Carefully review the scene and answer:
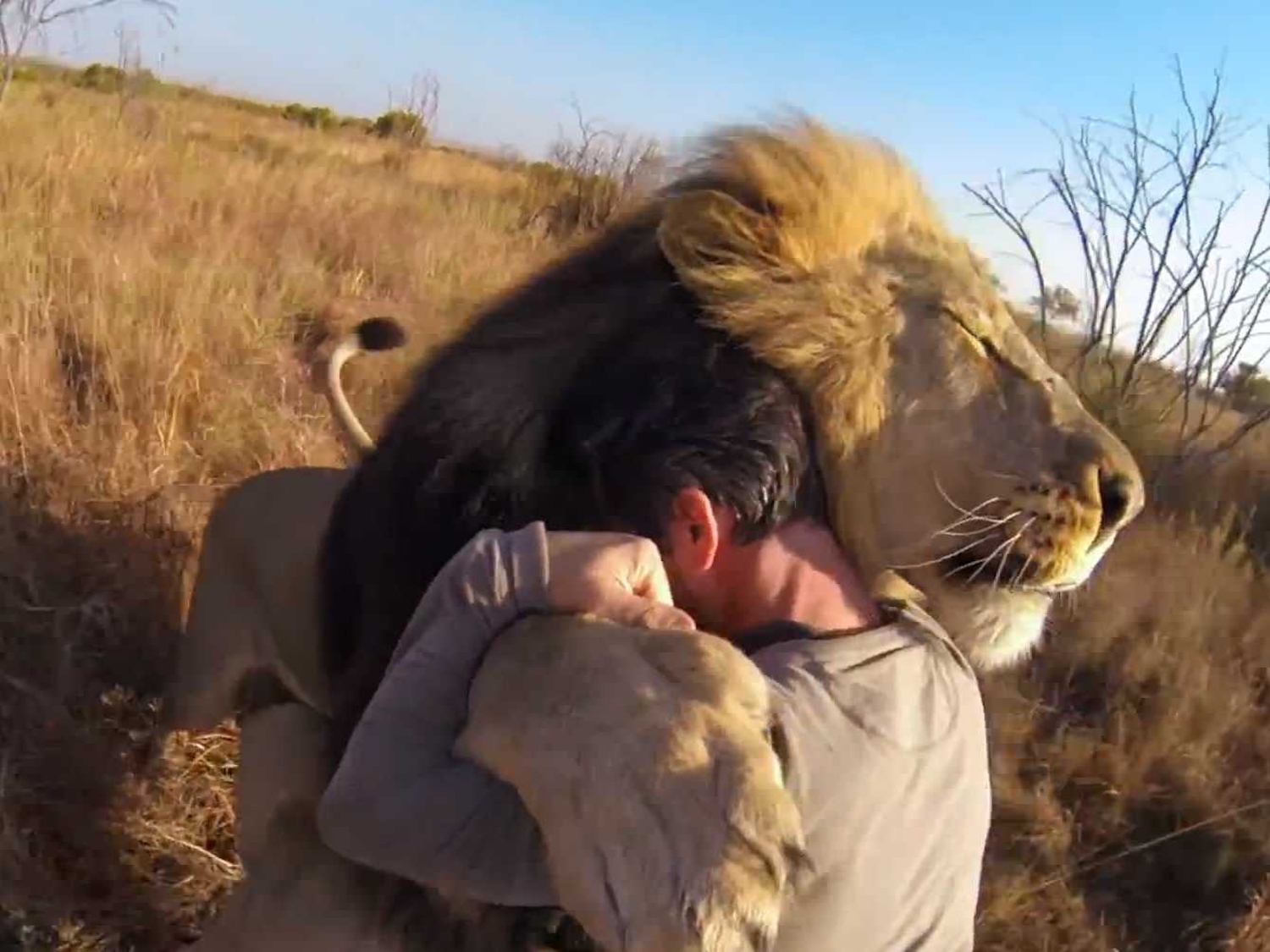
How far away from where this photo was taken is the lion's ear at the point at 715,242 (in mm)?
1837

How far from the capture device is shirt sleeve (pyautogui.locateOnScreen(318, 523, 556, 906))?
53.3 inches

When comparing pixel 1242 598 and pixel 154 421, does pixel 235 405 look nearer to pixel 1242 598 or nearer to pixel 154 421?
pixel 154 421

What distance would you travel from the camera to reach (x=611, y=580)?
1.43 meters

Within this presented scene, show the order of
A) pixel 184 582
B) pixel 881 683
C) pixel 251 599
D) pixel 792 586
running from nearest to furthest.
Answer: pixel 881 683 → pixel 792 586 → pixel 251 599 → pixel 184 582

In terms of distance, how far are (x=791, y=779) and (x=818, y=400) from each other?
22.0 inches

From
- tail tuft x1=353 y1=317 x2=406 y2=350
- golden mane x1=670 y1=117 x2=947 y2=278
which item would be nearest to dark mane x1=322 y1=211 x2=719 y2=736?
golden mane x1=670 y1=117 x2=947 y2=278

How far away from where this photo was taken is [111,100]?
326 inches

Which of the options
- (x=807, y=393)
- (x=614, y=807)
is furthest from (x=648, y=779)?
(x=807, y=393)

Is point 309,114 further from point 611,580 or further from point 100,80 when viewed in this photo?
point 611,580

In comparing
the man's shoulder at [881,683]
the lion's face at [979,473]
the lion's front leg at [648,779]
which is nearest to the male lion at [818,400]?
the lion's face at [979,473]

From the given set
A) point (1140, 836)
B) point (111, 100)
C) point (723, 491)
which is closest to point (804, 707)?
point (723, 491)

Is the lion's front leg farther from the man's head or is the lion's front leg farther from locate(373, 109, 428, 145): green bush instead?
locate(373, 109, 428, 145): green bush

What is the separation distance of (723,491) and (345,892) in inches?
23.6

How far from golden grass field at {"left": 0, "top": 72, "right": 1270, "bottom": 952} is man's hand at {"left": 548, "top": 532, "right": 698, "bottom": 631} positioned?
966 millimetres
